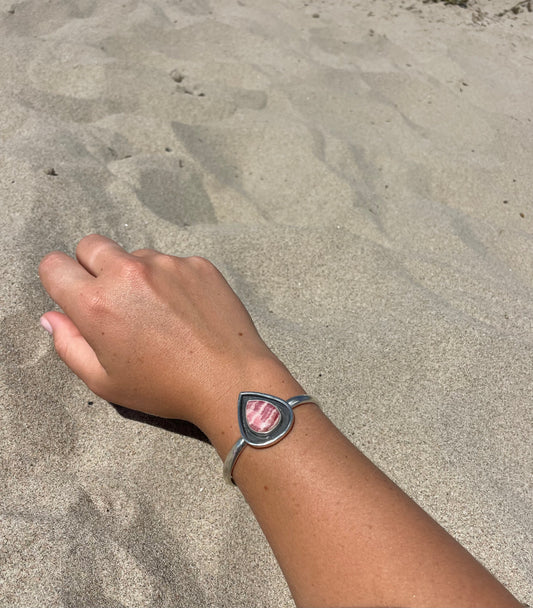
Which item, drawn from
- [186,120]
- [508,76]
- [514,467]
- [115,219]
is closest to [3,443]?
[115,219]

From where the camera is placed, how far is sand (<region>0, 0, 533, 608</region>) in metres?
1.11

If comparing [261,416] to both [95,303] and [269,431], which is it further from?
[95,303]

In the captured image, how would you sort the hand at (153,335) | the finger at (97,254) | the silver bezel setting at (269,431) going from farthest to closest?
the finger at (97,254), the hand at (153,335), the silver bezel setting at (269,431)

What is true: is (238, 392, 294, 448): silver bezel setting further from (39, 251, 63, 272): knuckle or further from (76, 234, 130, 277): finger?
(39, 251, 63, 272): knuckle

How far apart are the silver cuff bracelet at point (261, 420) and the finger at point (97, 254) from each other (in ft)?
1.55

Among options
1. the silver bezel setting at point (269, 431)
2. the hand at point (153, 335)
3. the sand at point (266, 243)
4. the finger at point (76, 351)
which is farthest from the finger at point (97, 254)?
the silver bezel setting at point (269, 431)

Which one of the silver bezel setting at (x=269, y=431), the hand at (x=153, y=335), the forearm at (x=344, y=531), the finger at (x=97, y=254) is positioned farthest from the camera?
the finger at (x=97, y=254)

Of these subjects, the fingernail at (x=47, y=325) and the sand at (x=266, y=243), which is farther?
the fingernail at (x=47, y=325)

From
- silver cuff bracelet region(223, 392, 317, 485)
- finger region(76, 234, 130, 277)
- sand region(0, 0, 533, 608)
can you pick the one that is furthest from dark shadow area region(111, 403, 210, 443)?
finger region(76, 234, 130, 277)

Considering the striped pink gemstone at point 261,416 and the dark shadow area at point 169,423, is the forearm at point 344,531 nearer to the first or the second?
the striped pink gemstone at point 261,416

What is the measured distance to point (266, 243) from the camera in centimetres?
183

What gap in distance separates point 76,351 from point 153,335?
0.75ft

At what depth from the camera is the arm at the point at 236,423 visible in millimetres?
805

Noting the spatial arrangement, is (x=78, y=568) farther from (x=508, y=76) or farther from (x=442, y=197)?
(x=508, y=76)
